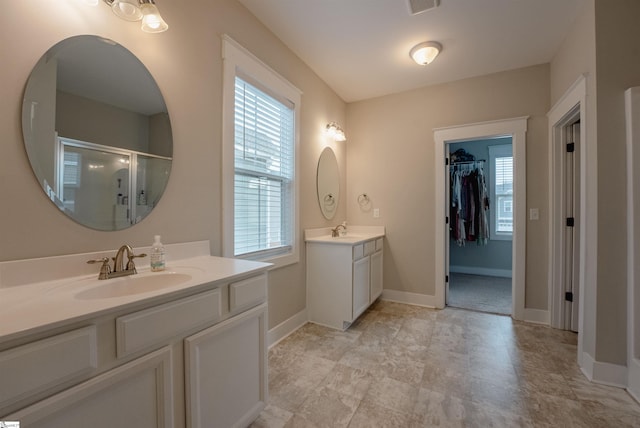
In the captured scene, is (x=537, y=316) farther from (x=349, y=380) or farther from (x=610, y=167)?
(x=349, y=380)

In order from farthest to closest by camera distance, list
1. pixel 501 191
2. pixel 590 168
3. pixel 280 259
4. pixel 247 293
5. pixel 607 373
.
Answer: pixel 501 191 < pixel 280 259 < pixel 590 168 < pixel 607 373 < pixel 247 293

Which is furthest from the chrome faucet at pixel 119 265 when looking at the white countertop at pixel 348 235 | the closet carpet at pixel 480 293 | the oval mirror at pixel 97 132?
the closet carpet at pixel 480 293

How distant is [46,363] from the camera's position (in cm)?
69

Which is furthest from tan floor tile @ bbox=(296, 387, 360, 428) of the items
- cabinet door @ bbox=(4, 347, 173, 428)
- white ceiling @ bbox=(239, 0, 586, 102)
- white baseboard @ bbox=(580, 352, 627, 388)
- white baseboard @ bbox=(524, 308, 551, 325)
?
white ceiling @ bbox=(239, 0, 586, 102)

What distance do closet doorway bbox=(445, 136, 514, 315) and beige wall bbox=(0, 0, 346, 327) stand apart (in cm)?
320

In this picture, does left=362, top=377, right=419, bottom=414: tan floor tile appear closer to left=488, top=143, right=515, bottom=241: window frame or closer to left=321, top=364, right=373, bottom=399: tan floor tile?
left=321, top=364, right=373, bottom=399: tan floor tile

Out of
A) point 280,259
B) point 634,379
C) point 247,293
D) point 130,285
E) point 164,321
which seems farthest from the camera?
point 280,259

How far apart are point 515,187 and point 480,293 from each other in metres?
1.69

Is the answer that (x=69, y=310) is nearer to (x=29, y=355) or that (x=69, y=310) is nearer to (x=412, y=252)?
(x=29, y=355)

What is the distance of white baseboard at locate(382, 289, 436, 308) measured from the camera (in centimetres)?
325

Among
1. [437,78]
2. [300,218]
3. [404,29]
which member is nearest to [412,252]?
[300,218]

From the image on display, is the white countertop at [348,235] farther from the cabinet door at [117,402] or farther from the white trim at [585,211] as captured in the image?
the cabinet door at [117,402]

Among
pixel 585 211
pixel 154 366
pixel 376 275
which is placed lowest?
pixel 376 275

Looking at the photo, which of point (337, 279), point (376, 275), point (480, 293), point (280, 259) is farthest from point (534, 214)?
point (280, 259)
